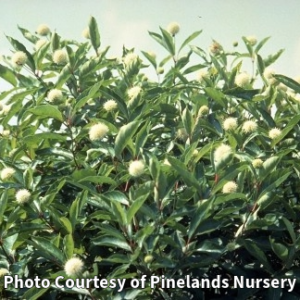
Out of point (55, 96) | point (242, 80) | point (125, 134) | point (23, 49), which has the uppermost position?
point (23, 49)

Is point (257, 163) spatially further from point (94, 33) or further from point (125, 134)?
point (94, 33)

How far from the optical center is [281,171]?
260cm

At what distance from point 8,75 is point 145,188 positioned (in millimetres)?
1233

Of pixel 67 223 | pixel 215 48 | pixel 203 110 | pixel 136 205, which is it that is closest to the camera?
pixel 136 205

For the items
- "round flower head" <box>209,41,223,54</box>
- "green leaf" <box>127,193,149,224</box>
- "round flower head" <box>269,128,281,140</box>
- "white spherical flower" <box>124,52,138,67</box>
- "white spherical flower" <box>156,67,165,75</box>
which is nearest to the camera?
"green leaf" <box>127,193,149,224</box>

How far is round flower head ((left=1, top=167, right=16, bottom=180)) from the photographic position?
285cm

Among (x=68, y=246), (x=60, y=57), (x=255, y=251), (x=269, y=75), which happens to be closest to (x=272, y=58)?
(x=269, y=75)

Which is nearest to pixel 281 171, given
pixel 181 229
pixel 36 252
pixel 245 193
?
pixel 245 193

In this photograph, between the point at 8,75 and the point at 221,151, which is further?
the point at 8,75

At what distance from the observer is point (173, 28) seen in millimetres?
3721

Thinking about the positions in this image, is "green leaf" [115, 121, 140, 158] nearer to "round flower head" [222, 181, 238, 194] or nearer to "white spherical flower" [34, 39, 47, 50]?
"round flower head" [222, 181, 238, 194]

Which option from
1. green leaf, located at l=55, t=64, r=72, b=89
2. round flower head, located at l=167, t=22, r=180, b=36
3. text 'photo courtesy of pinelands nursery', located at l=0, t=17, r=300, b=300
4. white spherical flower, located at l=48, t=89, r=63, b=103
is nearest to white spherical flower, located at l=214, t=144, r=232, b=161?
text 'photo courtesy of pinelands nursery', located at l=0, t=17, r=300, b=300

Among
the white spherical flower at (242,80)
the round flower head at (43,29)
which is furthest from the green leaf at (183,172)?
the round flower head at (43,29)

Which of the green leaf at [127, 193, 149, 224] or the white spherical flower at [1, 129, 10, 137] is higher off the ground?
the white spherical flower at [1, 129, 10, 137]
